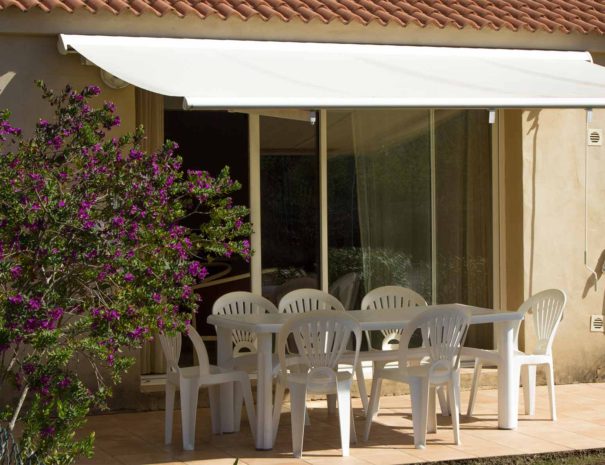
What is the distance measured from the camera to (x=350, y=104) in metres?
11.1

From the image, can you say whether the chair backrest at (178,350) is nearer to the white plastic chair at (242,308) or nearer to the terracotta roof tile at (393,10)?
the white plastic chair at (242,308)

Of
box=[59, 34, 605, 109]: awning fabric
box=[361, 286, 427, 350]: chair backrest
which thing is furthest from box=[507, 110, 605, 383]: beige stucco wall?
box=[361, 286, 427, 350]: chair backrest

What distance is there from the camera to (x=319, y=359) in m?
11.0

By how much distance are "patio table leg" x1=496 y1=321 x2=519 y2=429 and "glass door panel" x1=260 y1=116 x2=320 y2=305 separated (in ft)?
10.9

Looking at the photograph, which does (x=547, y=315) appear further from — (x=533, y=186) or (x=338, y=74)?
(x=338, y=74)

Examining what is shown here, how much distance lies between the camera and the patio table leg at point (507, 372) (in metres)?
12.1

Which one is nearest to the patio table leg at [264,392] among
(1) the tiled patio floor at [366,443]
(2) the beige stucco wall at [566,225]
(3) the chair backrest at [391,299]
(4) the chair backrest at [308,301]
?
(1) the tiled patio floor at [366,443]

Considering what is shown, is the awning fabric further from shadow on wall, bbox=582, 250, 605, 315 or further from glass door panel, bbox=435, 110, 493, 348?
shadow on wall, bbox=582, 250, 605, 315

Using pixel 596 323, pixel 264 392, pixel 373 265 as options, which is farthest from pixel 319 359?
pixel 596 323

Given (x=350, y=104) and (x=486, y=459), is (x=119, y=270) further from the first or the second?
(x=486, y=459)

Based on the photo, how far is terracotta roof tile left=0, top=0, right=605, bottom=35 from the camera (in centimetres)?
1311

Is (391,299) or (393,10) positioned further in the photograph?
(393,10)

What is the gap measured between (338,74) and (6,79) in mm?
3497

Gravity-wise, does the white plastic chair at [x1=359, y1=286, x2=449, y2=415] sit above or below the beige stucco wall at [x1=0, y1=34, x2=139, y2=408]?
below
